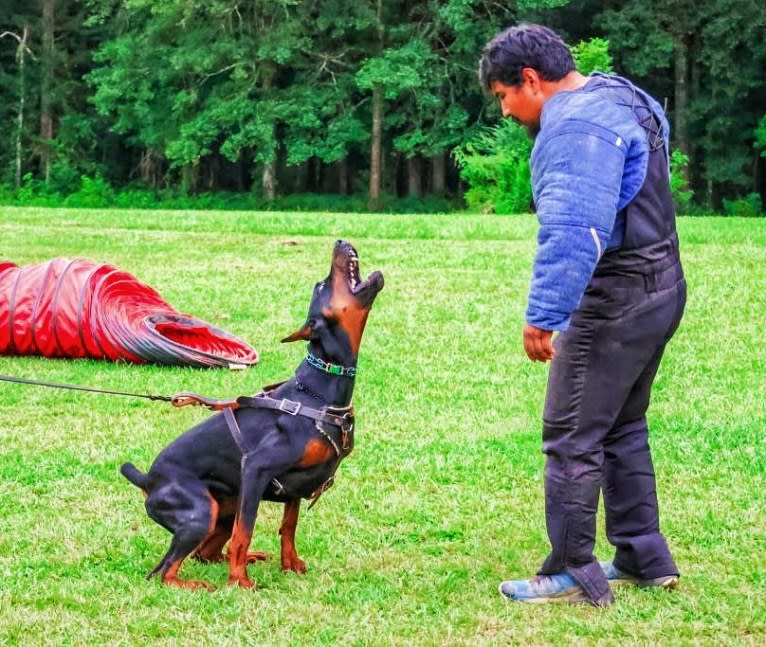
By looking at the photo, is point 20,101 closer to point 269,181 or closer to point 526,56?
point 269,181

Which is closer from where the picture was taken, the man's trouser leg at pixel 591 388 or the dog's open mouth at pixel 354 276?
the man's trouser leg at pixel 591 388

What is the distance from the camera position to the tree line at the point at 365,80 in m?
39.2

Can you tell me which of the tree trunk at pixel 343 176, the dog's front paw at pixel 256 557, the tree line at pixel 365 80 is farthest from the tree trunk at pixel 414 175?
the dog's front paw at pixel 256 557

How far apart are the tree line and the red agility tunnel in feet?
96.9

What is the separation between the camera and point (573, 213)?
158 inches

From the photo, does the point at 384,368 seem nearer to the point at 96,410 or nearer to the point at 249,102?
the point at 96,410

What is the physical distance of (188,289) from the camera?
533 inches

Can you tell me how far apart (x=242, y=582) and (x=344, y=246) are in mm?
1335

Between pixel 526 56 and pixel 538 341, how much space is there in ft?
3.20

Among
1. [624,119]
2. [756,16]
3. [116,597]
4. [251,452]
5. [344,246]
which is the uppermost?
[756,16]

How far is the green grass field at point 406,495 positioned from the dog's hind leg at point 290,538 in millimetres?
52

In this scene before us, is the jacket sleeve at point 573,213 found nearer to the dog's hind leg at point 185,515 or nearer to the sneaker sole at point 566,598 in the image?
the sneaker sole at point 566,598

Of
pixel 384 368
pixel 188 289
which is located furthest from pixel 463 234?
pixel 384 368

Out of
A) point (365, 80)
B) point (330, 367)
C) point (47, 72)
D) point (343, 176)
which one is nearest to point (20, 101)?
point (47, 72)
